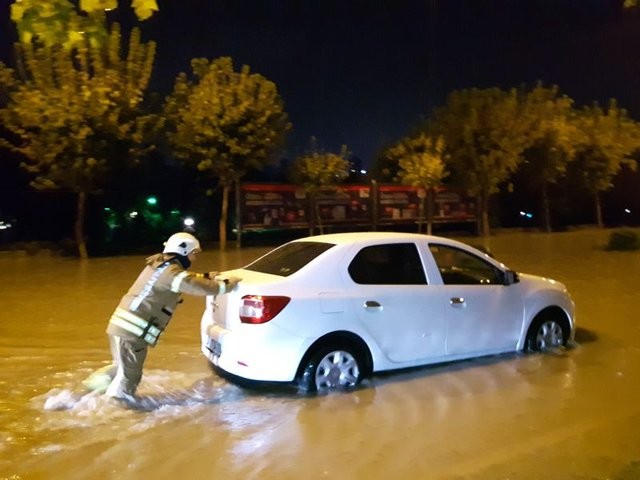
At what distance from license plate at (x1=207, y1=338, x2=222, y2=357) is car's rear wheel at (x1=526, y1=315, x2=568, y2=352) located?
353 cm

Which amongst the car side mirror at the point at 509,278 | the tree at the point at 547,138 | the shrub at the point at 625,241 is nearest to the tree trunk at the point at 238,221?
the shrub at the point at 625,241

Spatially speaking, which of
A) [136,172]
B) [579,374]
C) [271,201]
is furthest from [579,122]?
[579,374]

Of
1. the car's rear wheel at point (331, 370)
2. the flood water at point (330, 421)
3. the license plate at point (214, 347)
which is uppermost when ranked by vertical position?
the license plate at point (214, 347)

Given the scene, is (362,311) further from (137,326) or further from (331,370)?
(137,326)

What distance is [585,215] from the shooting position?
124 ft

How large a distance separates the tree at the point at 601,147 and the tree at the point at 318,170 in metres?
13.1

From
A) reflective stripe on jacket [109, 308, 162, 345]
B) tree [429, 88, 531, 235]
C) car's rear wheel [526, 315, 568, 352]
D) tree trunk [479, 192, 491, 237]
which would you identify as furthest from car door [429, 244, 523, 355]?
tree trunk [479, 192, 491, 237]

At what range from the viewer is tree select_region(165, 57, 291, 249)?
68.7 feet

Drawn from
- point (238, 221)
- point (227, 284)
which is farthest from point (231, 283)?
point (238, 221)

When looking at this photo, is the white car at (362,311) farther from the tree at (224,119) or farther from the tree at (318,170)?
the tree at (318,170)

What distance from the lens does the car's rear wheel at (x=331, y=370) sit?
22.4 ft

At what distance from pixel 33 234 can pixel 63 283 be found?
8.15 metres

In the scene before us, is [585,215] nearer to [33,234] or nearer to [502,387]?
[33,234]

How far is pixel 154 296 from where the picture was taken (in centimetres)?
652
